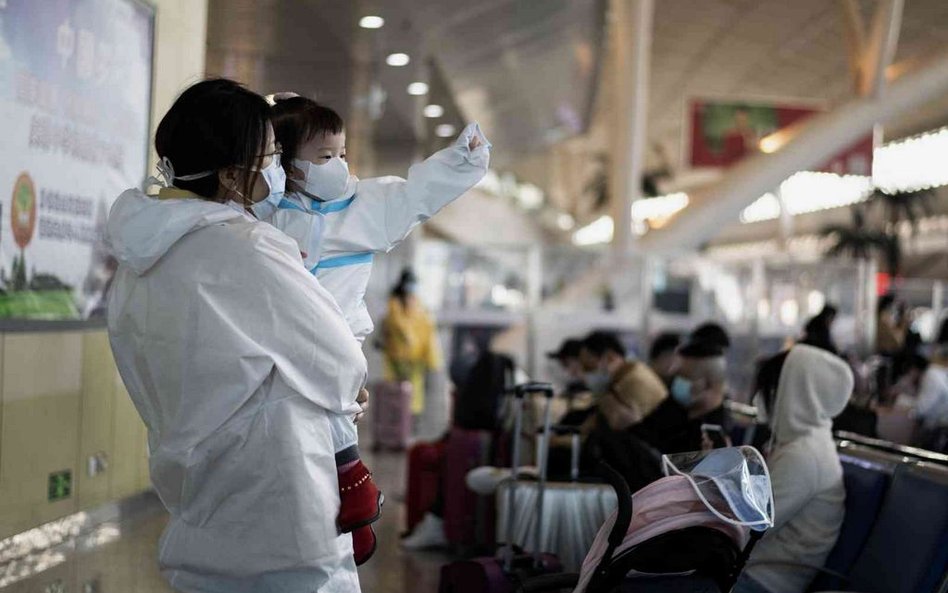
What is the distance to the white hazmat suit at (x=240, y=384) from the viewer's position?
6.97 ft

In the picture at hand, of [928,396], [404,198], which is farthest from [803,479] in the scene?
[928,396]

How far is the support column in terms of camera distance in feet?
50.9

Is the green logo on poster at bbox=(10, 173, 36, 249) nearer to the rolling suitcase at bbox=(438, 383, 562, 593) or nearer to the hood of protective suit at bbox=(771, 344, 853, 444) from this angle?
the rolling suitcase at bbox=(438, 383, 562, 593)

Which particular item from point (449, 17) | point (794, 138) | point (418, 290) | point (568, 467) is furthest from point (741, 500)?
point (794, 138)

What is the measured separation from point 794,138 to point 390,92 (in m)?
6.21

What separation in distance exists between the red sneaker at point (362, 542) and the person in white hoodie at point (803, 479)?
2.05 metres

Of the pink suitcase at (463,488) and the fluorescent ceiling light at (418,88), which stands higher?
the fluorescent ceiling light at (418,88)

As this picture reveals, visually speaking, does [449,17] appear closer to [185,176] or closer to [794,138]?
[794,138]

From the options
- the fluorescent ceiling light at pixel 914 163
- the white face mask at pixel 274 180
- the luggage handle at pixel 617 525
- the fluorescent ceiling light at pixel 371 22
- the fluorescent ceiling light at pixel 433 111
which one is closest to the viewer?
the white face mask at pixel 274 180

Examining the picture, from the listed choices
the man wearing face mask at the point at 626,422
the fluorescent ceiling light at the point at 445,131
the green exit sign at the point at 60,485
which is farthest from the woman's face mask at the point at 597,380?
the fluorescent ceiling light at the point at 445,131

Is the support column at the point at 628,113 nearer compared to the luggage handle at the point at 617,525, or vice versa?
the luggage handle at the point at 617,525

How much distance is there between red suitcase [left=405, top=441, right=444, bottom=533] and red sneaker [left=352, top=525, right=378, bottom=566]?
4.55m

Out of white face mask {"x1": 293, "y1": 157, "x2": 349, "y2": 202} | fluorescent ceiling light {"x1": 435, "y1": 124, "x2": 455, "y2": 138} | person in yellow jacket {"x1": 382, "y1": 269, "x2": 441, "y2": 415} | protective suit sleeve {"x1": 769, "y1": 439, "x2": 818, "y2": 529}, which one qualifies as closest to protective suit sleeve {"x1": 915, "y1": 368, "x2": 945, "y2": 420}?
person in yellow jacket {"x1": 382, "y1": 269, "x2": 441, "y2": 415}

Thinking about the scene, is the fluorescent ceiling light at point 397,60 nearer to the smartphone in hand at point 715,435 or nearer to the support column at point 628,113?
the support column at point 628,113
